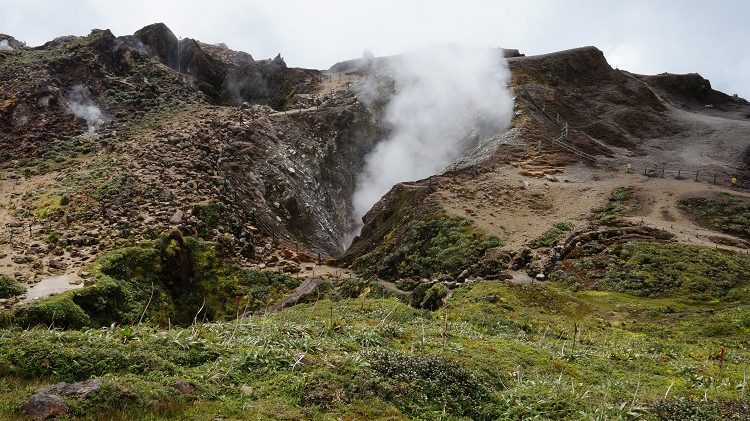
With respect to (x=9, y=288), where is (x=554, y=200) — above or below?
above

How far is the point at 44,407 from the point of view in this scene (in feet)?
21.7

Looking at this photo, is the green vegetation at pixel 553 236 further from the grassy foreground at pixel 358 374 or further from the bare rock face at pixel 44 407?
the bare rock face at pixel 44 407

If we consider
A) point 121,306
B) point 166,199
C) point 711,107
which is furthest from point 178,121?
point 711,107

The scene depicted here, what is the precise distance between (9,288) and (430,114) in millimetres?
33963

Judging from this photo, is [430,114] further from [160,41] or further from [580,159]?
[160,41]

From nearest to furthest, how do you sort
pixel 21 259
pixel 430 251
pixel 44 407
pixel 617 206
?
pixel 44 407 < pixel 21 259 < pixel 430 251 < pixel 617 206

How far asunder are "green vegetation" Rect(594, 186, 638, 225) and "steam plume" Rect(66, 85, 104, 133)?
32505 mm

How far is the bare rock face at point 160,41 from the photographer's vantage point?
5141cm

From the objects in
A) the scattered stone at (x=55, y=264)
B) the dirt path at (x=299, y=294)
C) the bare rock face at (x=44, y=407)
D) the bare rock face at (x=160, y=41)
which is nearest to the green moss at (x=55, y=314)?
the scattered stone at (x=55, y=264)

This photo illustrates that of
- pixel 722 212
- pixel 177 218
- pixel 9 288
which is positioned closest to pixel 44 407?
pixel 9 288

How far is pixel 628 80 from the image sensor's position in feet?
186

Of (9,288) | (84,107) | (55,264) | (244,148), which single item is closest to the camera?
(9,288)

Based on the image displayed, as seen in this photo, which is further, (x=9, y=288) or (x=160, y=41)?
(x=160, y=41)

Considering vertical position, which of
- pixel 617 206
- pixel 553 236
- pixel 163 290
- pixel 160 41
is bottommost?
pixel 163 290
